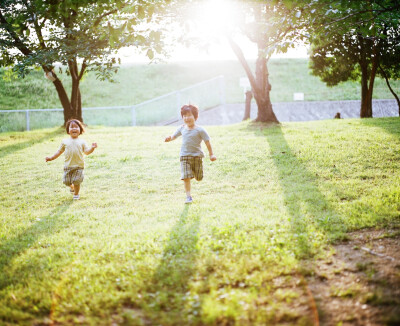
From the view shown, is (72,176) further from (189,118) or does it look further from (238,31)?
(238,31)

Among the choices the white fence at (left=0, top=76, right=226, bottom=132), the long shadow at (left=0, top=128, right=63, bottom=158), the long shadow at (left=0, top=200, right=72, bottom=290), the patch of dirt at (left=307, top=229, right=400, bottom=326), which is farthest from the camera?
the white fence at (left=0, top=76, right=226, bottom=132)

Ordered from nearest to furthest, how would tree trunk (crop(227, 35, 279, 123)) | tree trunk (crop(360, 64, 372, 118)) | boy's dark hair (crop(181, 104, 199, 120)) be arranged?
boy's dark hair (crop(181, 104, 199, 120)) < tree trunk (crop(227, 35, 279, 123)) < tree trunk (crop(360, 64, 372, 118))

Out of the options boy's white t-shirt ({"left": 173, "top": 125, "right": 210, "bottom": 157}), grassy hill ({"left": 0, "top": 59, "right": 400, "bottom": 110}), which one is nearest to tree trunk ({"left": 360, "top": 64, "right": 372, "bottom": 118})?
grassy hill ({"left": 0, "top": 59, "right": 400, "bottom": 110})

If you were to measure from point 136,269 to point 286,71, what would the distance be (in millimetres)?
37377

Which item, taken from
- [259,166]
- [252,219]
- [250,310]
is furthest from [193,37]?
[250,310]

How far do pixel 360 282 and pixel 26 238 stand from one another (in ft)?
13.3

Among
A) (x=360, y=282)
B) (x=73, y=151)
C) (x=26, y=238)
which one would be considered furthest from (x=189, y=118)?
(x=360, y=282)

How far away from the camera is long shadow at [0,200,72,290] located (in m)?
3.85

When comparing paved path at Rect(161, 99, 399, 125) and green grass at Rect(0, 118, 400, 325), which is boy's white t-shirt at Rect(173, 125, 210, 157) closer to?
green grass at Rect(0, 118, 400, 325)

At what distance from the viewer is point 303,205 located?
17.3 feet

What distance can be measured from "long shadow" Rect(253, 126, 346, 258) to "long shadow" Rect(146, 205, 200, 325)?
46.7 inches

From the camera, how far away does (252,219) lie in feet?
15.5

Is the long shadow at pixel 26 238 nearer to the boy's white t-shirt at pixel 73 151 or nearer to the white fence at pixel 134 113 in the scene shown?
the boy's white t-shirt at pixel 73 151

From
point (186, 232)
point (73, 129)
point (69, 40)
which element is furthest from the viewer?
point (69, 40)
